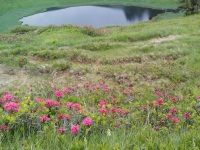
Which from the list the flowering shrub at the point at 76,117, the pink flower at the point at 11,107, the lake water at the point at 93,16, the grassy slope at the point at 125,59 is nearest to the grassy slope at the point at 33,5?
the lake water at the point at 93,16

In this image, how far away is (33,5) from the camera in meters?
63.6

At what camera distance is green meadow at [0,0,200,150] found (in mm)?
4805

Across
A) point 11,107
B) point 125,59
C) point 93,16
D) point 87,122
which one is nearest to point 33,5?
point 93,16

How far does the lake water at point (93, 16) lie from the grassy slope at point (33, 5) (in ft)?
6.49

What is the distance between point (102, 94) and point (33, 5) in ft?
190

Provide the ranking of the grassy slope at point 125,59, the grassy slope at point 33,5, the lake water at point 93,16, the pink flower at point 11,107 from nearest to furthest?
the pink flower at point 11,107
the grassy slope at point 125,59
the grassy slope at point 33,5
the lake water at point 93,16

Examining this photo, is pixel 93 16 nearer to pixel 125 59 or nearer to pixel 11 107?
pixel 125 59

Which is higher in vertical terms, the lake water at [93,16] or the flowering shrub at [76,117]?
the flowering shrub at [76,117]

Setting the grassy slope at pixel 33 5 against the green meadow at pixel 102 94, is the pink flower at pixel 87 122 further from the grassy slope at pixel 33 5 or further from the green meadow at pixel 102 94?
the grassy slope at pixel 33 5

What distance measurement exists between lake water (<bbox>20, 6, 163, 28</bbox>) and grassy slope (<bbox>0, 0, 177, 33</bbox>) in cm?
198

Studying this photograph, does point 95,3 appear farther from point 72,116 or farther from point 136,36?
point 72,116

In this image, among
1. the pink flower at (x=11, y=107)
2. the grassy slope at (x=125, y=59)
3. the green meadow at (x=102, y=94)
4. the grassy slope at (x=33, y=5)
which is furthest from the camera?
the grassy slope at (x=33, y=5)

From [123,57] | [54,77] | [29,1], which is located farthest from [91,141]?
[29,1]

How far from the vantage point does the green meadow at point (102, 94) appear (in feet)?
15.8
